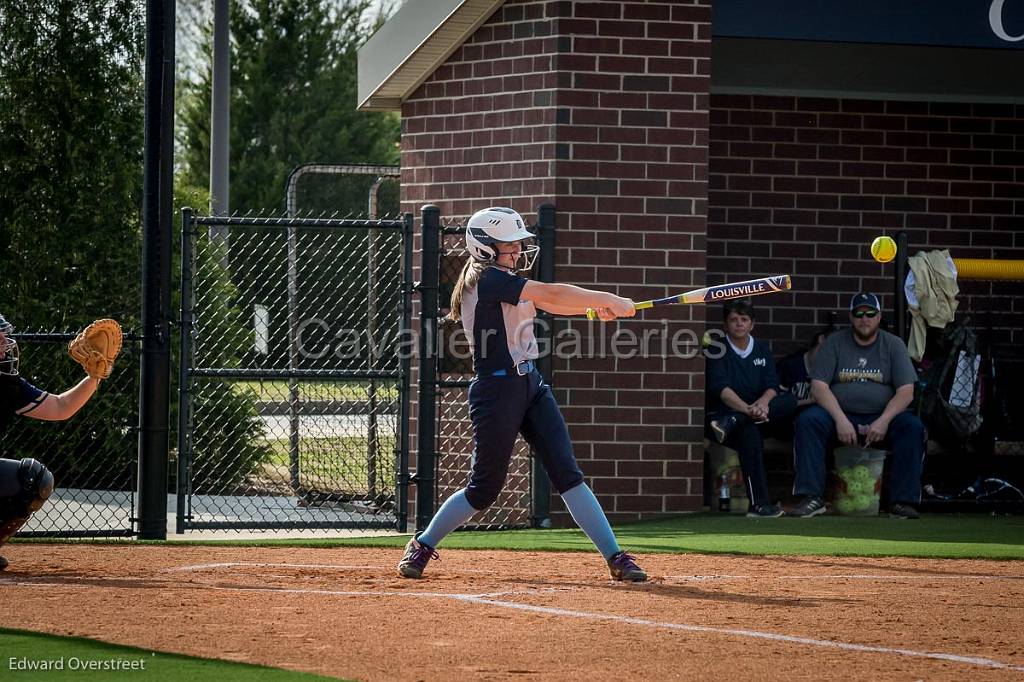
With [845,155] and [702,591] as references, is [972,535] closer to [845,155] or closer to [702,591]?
[702,591]

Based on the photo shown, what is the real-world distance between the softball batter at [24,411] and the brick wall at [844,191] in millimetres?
6174

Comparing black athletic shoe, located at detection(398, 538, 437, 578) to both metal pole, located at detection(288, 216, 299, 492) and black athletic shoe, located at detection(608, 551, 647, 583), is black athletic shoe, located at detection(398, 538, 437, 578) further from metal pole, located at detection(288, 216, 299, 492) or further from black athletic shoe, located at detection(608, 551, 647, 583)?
metal pole, located at detection(288, 216, 299, 492)

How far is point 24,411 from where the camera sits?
7852 mm

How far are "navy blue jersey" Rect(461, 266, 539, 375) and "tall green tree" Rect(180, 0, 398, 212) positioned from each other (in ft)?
83.4

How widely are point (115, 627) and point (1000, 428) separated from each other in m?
7.72

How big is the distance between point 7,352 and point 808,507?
585 cm

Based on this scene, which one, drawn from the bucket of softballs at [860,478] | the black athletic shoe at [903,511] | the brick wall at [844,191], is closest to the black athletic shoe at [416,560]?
the bucket of softballs at [860,478]

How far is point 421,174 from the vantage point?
11523 millimetres

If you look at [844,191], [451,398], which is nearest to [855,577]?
[451,398]

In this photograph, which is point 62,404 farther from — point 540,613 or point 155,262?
point 540,613

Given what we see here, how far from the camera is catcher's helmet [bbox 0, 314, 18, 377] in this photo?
769cm

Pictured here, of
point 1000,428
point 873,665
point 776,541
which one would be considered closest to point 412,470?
point 776,541

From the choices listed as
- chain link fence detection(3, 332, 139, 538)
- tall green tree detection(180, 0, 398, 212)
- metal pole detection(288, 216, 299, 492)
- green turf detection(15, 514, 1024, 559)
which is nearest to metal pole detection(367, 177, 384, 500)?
metal pole detection(288, 216, 299, 492)

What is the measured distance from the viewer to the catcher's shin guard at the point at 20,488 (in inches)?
311
